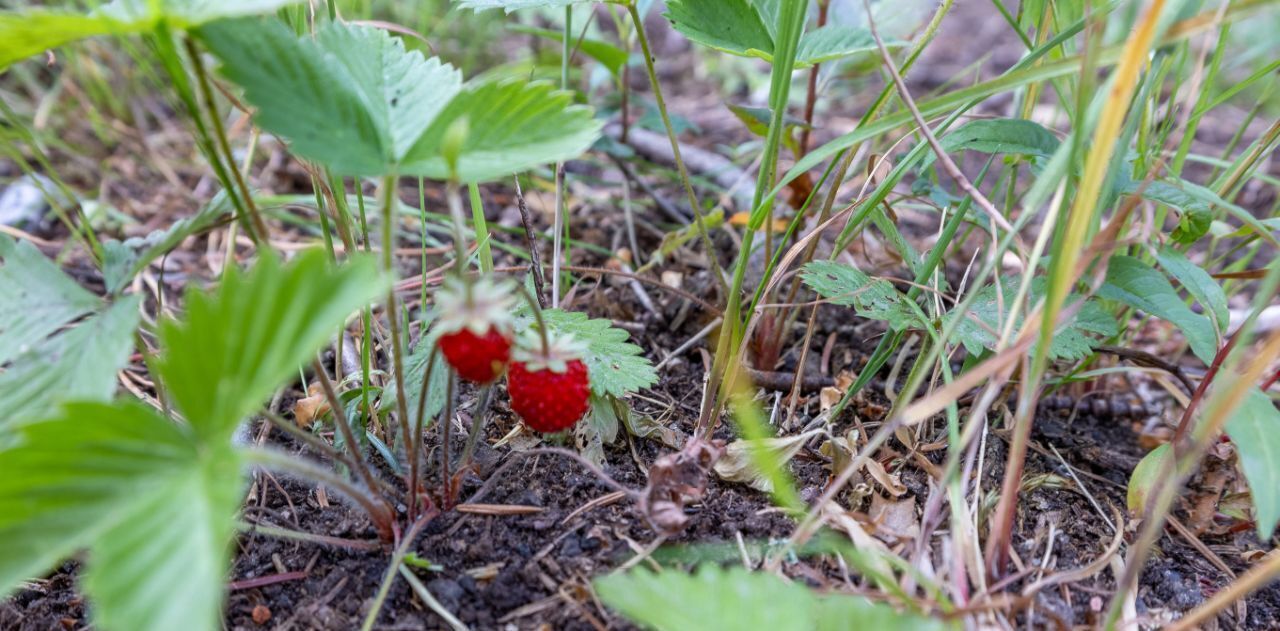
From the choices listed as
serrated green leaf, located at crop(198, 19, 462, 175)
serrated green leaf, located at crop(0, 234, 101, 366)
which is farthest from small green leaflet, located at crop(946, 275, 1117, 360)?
serrated green leaf, located at crop(0, 234, 101, 366)

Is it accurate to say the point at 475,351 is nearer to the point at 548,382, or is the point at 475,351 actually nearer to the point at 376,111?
the point at 548,382

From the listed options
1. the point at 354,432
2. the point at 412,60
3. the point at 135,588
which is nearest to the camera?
the point at 135,588

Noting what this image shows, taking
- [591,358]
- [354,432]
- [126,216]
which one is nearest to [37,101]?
[126,216]

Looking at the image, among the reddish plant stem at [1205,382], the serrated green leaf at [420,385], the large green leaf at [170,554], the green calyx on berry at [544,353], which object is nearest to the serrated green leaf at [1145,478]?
the reddish plant stem at [1205,382]

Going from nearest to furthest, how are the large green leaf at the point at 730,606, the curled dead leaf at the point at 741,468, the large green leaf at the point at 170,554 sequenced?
the large green leaf at the point at 170,554 < the large green leaf at the point at 730,606 < the curled dead leaf at the point at 741,468

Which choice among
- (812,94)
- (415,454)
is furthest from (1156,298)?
(415,454)

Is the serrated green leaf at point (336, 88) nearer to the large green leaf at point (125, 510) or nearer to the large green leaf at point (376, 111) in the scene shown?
the large green leaf at point (376, 111)

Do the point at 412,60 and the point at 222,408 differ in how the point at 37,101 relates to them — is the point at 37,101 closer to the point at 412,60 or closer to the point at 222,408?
the point at 412,60
